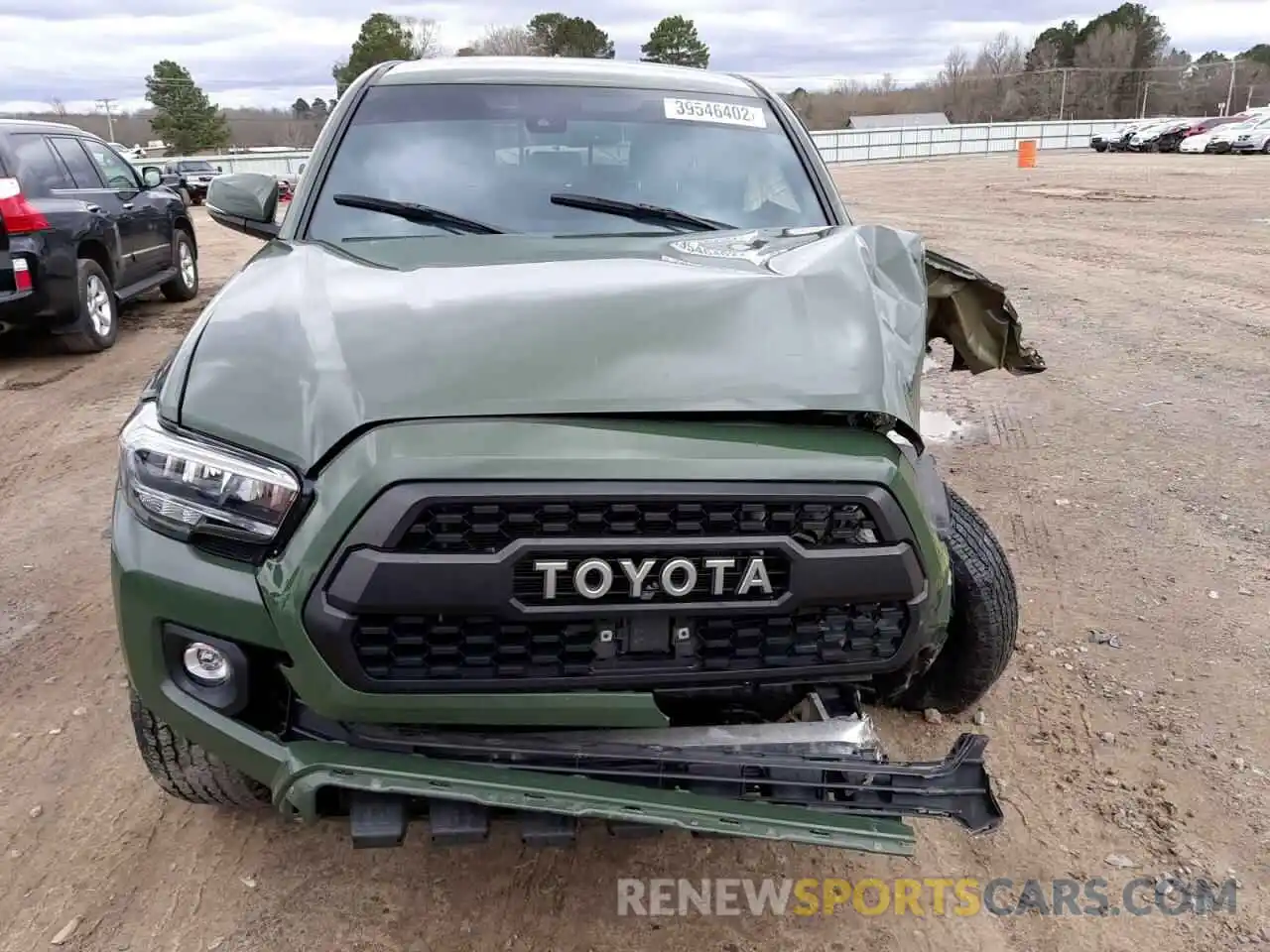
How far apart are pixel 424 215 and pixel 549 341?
1229 mm

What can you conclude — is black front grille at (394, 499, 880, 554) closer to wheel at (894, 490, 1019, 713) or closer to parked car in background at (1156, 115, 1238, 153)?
wheel at (894, 490, 1019, 713)

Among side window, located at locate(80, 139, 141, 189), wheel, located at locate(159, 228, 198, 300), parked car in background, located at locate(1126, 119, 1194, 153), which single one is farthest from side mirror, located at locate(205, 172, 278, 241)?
parked car in background, located at locate(1126, 119, 1194, 153)

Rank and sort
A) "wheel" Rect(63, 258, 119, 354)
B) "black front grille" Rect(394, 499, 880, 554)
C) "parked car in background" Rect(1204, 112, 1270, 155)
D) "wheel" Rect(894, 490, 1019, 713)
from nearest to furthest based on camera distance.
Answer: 1. "black front grille" Rect(394, 499, 880, 554)
2. "wheel" Rect(894, 490, 1019, 713)
3. "wheel" Rect(63, 258, 119, 354)
4. "parked car in background" Rect(1204, 112, 1270, 155)

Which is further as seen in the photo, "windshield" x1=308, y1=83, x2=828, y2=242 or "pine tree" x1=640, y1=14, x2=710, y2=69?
"pine tree" x1=640, y1=14, x2=710, y2=69

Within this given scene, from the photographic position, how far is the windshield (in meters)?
3.03

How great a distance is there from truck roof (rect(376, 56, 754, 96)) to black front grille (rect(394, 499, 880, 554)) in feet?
7.35

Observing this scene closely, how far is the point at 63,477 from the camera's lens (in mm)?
5027

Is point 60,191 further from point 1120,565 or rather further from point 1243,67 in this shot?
point 1243,67

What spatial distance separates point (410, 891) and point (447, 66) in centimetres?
278

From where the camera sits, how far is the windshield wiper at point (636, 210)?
3.06 metres

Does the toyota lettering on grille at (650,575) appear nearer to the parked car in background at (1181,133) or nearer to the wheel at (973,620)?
the wheel at (973,620)

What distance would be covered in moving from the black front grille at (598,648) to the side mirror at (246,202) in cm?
215

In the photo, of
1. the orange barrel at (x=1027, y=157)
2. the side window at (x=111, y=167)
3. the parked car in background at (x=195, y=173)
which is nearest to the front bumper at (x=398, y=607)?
Result: the side window at (x=111, y=167)

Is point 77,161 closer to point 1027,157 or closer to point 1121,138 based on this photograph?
point 1027,157
